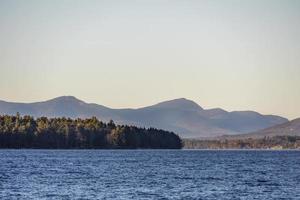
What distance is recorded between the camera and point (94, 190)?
92.5m

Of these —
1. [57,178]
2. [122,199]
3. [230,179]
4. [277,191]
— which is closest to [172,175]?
[230,179]

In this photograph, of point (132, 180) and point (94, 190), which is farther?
point (132, 180)

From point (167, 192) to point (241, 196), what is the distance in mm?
8403

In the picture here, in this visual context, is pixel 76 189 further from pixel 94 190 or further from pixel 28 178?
pixel 28 178

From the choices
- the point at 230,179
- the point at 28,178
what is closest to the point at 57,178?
the point at 28,178

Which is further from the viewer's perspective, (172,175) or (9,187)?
(172,175)

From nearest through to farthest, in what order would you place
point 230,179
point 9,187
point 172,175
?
1. point 9,187
2. point 230,179
3. point 172,175

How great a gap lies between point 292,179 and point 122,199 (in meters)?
40.0

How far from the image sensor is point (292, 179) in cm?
11650

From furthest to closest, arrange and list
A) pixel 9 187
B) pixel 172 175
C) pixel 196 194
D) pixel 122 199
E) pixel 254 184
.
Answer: pixel 172 175 < pixel 254 184 < pixel 9 187 < pixel 196 194 < pixel 122 199

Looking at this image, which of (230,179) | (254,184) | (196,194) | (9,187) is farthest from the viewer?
(230,179)

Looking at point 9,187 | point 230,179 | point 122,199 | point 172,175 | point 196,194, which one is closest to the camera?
point 122,199

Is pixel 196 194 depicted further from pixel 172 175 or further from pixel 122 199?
pixel 172 175

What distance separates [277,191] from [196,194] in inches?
442
